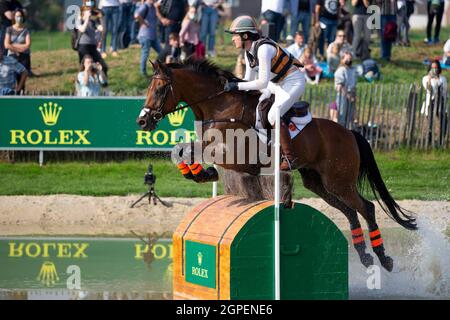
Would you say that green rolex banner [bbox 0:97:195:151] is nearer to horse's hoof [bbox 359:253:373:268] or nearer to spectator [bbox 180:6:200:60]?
spectator [bbox 180:6:200:60]

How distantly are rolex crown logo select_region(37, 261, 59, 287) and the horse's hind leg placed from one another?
10.3ft

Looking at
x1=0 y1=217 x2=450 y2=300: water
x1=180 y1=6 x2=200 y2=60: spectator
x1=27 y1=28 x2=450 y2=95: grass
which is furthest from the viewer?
x1=27 y1=28 x2=450 y2=95: grass

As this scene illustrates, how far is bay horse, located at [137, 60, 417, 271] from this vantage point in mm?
11188

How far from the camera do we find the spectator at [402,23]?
25.4 meters

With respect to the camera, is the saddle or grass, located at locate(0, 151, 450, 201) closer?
the saddle

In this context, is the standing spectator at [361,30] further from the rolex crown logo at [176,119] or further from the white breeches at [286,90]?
the white breeches at [286,90]

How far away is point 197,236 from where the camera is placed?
10.5 metres

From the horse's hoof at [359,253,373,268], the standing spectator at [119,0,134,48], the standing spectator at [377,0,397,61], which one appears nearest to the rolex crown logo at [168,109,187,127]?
the standing spectator at [119,0,134,48]

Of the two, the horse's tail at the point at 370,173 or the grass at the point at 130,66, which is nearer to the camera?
the horse's tail at the point at 370,173

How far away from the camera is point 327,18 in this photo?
23.3 m

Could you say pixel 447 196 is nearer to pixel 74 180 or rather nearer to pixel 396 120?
pixel 396 120

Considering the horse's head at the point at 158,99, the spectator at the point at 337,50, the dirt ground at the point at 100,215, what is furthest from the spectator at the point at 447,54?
the horse's head at the point at 158,99

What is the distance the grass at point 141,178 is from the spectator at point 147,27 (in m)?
3.69
